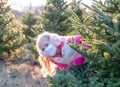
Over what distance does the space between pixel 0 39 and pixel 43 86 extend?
425 cm

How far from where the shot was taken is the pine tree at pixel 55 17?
10992 mm

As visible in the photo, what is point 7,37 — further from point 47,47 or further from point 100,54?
point 100,54

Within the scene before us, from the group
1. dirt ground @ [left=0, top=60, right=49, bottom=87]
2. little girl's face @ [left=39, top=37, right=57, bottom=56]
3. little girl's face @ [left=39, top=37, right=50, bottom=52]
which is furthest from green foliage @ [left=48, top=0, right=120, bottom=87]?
dirt ground @ [left=0, top=60, right=49, bottom=87]

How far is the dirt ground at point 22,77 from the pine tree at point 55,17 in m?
1.85

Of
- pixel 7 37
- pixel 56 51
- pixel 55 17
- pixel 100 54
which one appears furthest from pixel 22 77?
pixel 100 54

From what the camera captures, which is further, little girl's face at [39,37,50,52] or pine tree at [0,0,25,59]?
pine tree at [0,0,25,59]

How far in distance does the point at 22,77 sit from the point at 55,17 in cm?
337

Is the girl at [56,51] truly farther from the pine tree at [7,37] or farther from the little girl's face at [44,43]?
the pine tree at [7,37]

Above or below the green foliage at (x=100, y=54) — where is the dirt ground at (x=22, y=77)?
below

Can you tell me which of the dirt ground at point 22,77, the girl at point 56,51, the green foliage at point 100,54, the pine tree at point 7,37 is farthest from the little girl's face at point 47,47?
the pine tree at point 7,37

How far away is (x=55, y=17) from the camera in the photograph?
11.4 metres

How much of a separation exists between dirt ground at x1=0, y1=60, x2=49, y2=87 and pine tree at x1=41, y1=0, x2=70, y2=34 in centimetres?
185

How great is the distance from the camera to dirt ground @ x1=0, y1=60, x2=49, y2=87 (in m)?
8.17

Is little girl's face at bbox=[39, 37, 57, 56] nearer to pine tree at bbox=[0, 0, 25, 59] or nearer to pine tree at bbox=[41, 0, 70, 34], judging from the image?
pine tree at bbox=[41, 0, 70, 34]
